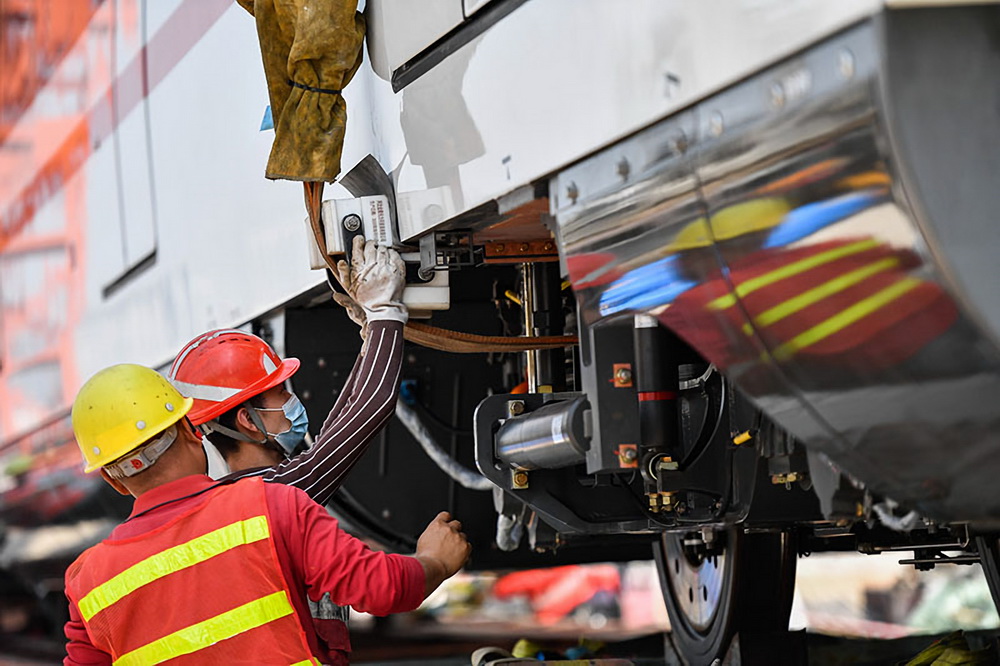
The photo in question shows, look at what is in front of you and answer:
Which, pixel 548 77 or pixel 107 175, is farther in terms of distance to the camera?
pixel 107 175

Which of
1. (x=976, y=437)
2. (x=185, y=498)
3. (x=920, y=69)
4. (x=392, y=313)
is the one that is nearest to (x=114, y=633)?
(x=185, y=498)

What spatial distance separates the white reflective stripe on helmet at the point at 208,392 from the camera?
11.5ft

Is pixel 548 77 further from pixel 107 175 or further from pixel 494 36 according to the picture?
pixel 107 175

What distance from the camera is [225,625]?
108 inches

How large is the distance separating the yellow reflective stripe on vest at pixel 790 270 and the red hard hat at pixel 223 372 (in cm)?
169

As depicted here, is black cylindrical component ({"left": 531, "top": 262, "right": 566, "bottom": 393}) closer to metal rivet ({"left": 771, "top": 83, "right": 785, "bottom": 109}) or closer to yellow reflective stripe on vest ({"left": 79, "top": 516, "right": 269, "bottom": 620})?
yellow reflective stripe on vest ({"left": 79, "top": 516, "right": 269, "bottom": 620})

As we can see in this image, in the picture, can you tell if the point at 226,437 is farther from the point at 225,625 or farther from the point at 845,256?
the point at 845,256

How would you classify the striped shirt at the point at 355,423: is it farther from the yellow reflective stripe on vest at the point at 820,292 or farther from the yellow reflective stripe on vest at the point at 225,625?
the yellow reflective stripe on vest at the point at 820,292

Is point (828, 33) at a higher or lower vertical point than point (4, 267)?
lower

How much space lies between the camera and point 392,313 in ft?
10.8

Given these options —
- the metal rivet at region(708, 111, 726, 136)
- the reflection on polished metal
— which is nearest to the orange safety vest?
the reflection on polished metal

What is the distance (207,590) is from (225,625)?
0.24ft

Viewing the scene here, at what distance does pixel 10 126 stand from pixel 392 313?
6179mm

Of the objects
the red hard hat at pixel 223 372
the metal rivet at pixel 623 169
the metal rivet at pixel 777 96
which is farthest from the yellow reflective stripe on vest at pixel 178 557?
the metal rivet at pixel 777 96
